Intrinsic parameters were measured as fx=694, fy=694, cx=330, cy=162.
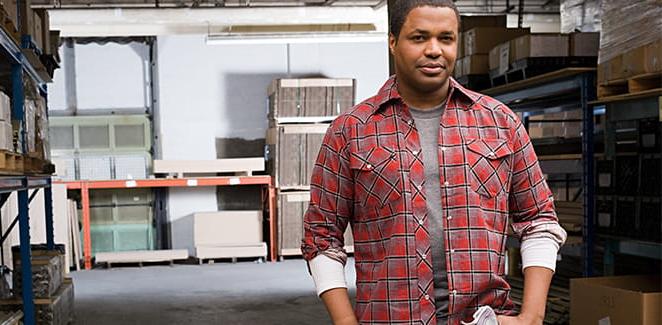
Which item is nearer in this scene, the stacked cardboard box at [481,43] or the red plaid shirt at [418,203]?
the red plaid shirt at [418,203]

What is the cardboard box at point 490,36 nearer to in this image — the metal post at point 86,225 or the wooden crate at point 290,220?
the wooden crate at point 290,220

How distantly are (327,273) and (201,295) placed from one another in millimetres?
6243

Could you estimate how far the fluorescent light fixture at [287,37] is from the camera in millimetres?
9984

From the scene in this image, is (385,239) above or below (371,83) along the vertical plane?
below

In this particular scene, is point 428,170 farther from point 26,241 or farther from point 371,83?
point 371,83

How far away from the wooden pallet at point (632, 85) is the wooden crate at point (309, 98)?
20.0 feet

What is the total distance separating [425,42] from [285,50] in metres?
9.68

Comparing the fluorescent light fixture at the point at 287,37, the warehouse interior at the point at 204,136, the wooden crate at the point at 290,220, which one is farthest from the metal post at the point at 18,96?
the wooden crate at the point at 290,220

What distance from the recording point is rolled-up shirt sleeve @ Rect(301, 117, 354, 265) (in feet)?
6.12

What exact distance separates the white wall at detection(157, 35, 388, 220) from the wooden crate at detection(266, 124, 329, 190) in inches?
36.1

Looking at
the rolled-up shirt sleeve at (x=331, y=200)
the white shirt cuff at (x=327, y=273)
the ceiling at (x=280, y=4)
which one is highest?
the ceiling at (x=280, y=4)

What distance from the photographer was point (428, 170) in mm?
1792

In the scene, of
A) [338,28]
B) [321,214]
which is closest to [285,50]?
[338,28]

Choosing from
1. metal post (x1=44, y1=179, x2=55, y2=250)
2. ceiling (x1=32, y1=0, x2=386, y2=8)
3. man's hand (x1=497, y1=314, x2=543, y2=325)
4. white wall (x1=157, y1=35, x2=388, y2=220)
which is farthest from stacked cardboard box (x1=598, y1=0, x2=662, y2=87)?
white wall (x1=157, y1=35, x2=388, y2=220)
